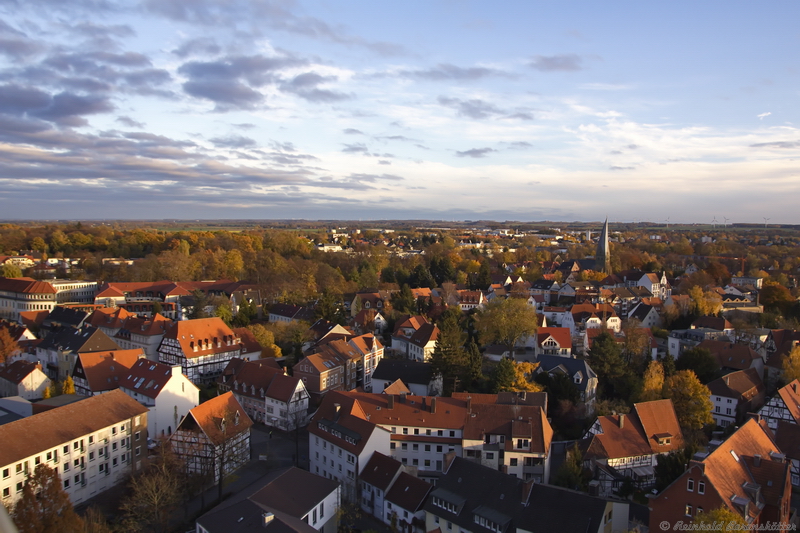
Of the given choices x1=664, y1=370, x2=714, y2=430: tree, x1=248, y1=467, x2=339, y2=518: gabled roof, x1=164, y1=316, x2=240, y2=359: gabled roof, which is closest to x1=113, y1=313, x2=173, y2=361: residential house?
x1=164, y1=316, x2=240, y2=359: gabled roof

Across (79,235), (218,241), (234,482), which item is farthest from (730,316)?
(79,235)

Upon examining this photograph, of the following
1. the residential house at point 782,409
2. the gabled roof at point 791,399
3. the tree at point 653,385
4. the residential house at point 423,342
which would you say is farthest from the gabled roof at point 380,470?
the gabled roof at point 791,399

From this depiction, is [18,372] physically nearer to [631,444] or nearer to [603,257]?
[631,444]

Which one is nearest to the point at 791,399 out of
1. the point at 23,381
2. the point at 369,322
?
the point at 369,322

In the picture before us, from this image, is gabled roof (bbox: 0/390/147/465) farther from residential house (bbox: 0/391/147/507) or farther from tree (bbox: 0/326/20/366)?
tree (bbox: 0/326/20/366)

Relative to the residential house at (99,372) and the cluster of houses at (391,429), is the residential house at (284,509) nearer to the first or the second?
the cluster of houses at (391,429)
